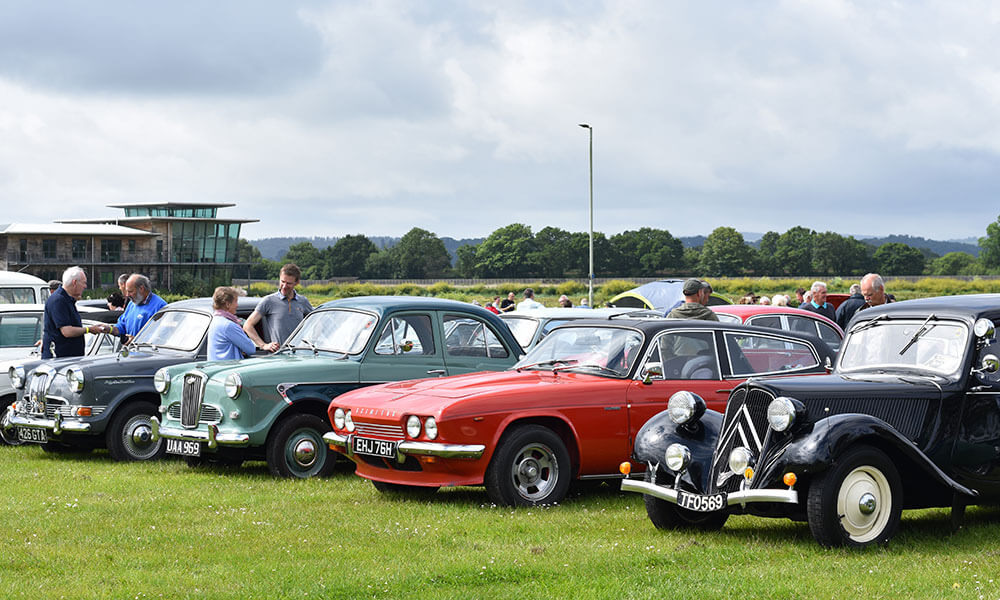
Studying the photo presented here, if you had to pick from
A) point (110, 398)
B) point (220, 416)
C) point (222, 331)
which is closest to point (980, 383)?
point (220, 416)

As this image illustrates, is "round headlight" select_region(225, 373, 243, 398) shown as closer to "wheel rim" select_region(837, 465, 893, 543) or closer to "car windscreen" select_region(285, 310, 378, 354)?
"car windscreen" select_region(285, 310, 378, 354)

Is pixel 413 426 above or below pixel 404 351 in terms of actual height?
below

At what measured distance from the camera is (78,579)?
658cm

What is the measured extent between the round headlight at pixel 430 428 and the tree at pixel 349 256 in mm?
141452

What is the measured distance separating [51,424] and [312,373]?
3.47 meters

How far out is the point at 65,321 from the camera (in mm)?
13875

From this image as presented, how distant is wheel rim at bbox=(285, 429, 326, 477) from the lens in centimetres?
1098

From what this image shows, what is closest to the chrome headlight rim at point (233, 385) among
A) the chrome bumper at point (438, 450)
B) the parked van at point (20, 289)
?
the chrome bumper at point (438, 450)

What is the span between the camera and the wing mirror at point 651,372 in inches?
365

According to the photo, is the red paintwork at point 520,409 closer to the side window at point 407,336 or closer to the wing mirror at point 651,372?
the wing mirror at point 651,372

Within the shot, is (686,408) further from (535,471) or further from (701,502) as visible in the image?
(535,471)

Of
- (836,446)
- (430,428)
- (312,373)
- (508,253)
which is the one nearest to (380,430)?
(430,428)

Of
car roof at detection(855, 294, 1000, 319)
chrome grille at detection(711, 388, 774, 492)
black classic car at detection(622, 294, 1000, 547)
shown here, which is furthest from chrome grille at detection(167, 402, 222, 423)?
car roof at detection(855, 294, 1000, 319)

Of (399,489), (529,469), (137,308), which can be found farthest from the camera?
(137,308)
